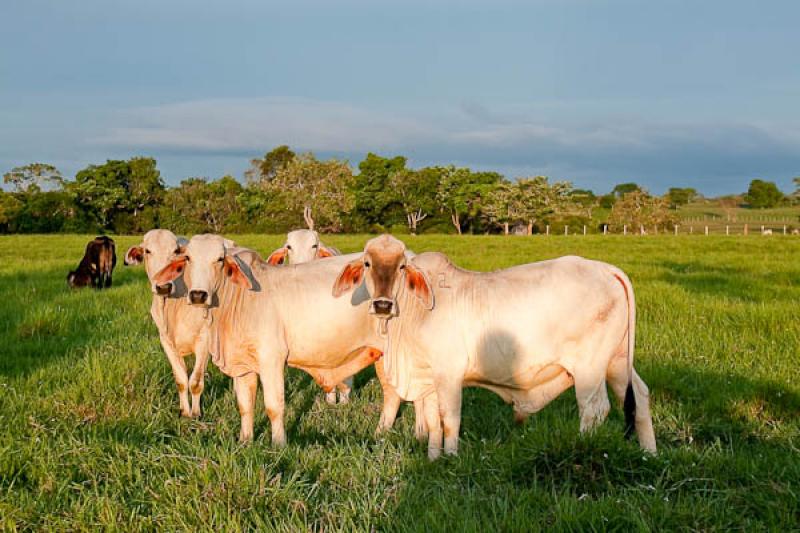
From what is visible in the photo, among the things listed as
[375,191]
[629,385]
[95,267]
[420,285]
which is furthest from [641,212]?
[420,285]

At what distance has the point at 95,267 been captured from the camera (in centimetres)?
1502

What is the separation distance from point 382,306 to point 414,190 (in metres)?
66.6

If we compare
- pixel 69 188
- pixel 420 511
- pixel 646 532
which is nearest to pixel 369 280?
pixel 420 511

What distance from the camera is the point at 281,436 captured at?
19.6ft

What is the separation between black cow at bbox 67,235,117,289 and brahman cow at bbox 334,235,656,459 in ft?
36.2

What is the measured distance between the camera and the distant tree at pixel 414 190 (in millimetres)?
70625

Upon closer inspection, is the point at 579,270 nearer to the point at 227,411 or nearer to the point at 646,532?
Answer: the point at 646,532

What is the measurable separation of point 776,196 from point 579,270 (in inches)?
5381

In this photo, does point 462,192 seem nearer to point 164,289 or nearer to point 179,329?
point 179,329

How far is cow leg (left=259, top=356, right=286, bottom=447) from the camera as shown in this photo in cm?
602

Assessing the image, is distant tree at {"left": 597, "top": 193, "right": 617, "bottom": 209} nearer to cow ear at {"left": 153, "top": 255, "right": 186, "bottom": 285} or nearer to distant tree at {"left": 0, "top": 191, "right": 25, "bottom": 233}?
distant tree at {"left": 0, "top": 191, "right": 25, "bottom": 233}

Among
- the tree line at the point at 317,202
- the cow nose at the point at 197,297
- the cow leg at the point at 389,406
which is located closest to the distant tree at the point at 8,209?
the tree line at the point at 317,202

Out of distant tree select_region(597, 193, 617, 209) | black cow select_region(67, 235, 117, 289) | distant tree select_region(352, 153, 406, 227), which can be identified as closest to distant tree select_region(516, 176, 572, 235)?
distant tree select_region(352, 153, 406, 227)

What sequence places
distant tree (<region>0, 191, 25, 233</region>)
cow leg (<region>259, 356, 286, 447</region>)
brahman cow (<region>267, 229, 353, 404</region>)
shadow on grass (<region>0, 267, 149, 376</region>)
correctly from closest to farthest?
1. cow leg (<region>259, 356, 286, 447</region>)
2. brahman cow (<region>267, 229, 353, 404</region>)
3. shadow on grass (<region>0, 267, 149, 376</region>)
4. distant tree (<region>0, 191, 25, 233</region>)
